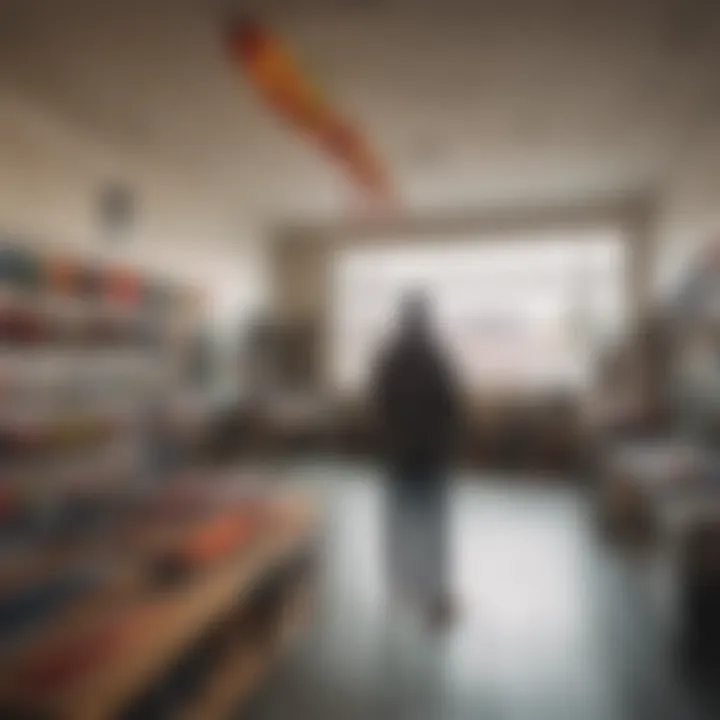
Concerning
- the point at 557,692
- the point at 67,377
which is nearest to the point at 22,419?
the point at 67,377

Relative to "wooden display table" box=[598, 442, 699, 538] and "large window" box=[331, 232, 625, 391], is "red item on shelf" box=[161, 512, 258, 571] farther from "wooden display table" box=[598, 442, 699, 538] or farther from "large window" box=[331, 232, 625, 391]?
"wooden display table" box=[598, 442, 699, 538]

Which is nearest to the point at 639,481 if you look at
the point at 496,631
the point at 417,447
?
the point at 417,447

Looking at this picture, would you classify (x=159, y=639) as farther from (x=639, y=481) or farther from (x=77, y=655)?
(x=639, y=481)

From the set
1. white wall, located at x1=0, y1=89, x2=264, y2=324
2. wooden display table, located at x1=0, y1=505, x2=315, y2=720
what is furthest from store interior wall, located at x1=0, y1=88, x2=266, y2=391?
wooden display table, located at x1=0, y1=505, x2=315, y2=720

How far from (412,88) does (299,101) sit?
0.49ft

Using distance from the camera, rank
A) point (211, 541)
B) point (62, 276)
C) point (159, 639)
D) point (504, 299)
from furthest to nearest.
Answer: point (211, 541)
point (159, 639)
point (504, 299)
point (62, 276)

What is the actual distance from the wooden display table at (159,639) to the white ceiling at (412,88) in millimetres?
551

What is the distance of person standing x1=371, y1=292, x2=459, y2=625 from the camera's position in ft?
2.64

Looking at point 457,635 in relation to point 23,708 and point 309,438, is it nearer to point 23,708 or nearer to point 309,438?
point 309,438

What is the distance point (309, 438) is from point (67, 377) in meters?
0.31

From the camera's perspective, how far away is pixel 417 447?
33.4 inches

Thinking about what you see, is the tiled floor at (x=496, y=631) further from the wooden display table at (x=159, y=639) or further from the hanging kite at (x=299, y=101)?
the hanging kite at (x=299, y=101)

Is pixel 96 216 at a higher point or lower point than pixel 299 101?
lower

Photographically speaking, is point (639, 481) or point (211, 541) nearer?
point (639, 481)
